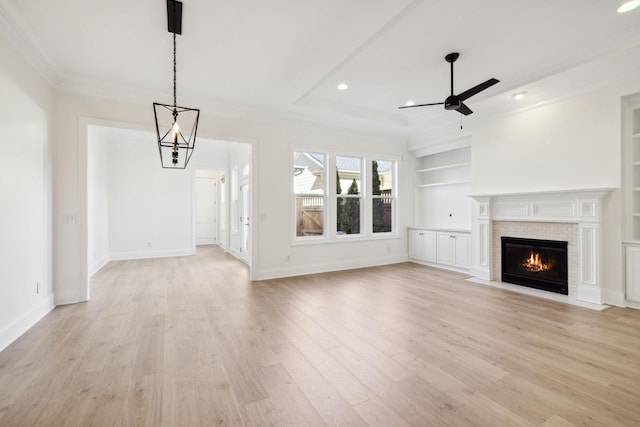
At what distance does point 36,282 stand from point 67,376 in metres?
1.79

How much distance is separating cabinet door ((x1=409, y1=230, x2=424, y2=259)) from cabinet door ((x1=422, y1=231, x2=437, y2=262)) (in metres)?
0.10

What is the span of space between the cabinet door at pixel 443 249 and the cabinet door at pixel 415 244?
1.59 ft

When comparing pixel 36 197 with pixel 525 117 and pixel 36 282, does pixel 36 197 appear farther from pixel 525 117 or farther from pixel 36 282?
pixel 525 117

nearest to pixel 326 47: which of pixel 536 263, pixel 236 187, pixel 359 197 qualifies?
pixel 359 197

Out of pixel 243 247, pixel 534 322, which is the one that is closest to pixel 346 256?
pixel 243 247

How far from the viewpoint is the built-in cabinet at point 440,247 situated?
5707 millimetres

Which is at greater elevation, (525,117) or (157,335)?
(525,117)

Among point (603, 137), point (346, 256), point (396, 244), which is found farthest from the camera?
point (396, 244)

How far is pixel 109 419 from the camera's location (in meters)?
1.72

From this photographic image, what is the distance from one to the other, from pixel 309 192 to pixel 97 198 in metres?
4.45

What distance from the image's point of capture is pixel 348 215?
6289 mm

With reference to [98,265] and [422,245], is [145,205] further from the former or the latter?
[422,245]

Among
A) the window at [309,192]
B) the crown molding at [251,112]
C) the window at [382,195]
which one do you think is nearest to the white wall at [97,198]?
the crown molding at [251,112]

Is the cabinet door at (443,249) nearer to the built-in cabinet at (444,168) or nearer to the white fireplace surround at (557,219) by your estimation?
the white fireplace surround at (557,219)
